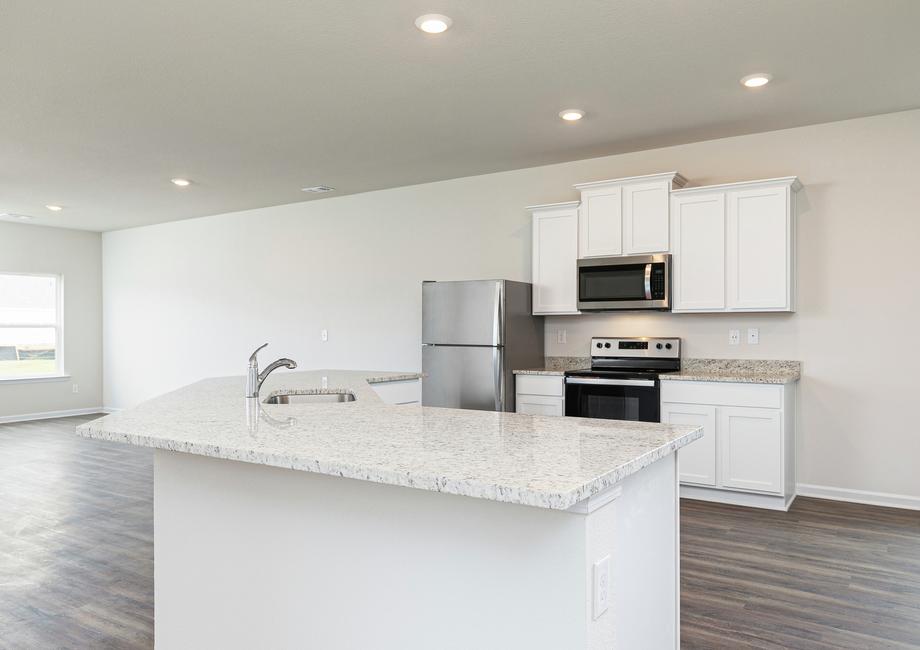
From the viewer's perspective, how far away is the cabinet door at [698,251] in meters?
4.61

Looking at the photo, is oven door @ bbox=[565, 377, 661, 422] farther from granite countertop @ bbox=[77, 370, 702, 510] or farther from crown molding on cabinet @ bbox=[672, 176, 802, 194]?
granite countertop @ bbox=[77, 370, 702, 510]

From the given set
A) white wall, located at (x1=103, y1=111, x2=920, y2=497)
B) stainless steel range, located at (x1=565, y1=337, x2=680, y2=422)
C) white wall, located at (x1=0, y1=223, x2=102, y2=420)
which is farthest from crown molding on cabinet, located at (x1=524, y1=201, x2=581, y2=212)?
white wall, located at (x1=0, y1=223, x2=102, y2=420)

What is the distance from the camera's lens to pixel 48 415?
887 centimetres

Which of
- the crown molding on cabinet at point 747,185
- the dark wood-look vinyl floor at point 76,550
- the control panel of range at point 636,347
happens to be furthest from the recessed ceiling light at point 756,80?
the dark wood-look vinyl floor at point 76,550

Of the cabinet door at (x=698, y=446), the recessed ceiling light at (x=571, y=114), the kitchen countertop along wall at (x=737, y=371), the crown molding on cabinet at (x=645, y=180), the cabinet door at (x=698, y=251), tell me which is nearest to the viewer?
the recessed ceiling light at (x=571, y=114)

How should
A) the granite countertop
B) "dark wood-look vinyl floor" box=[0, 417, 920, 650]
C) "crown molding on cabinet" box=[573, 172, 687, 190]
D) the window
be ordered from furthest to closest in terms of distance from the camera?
1. the window
2. "crown molding on cabinet" box=[573, 172, 687, 190]
3. "dark wood-look vinyl floor" box=[0, 417, 920, 650]
4. the granite countertop

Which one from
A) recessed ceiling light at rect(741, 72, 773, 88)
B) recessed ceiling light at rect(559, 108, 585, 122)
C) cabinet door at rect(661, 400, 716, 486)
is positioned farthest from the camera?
cabinet door at rect(661, 400, 716, 486)

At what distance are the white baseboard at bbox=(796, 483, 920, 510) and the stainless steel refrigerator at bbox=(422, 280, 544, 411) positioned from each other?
7.19 ft

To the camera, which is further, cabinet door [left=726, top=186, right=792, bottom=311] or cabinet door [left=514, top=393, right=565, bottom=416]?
cabinet door [left=514, top=393, right=565, bottom=416]

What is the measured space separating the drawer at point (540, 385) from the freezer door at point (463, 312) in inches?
14.4

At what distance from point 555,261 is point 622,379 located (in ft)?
3.69

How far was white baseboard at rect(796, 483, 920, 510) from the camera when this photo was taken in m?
4.33

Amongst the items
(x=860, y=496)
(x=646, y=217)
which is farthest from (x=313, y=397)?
(x=860, y=496)

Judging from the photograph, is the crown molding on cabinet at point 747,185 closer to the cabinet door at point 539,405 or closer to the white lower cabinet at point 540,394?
the white lower cabinet at point 540,394
